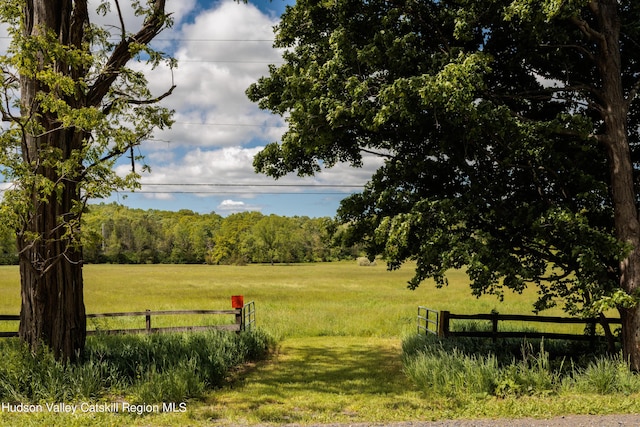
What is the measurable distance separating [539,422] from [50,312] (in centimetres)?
929

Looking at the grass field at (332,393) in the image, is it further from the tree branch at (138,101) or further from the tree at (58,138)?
the tree branch at (138,101)

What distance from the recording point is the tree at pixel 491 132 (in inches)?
361

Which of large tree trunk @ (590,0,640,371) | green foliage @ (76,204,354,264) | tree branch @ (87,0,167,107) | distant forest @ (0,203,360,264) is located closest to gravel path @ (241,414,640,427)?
large tree trunk @ (590,0,640,371)

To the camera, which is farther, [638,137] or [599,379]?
[638,137]

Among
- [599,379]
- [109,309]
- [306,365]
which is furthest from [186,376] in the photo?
[109,309]

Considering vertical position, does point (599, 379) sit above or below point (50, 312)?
below

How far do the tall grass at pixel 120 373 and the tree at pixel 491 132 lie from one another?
186 inches

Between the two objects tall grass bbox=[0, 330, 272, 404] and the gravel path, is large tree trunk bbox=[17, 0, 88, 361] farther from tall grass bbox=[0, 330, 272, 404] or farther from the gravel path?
the gravel path

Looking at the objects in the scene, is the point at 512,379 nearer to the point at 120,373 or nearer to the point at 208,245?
the point at 120,373

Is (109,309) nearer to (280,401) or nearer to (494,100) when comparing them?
(280,401)

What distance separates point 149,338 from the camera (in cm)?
1181

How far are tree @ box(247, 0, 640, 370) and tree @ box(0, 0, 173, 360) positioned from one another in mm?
3671

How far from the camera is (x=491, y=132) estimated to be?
969 centimetres

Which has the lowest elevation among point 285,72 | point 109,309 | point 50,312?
point 109,309
